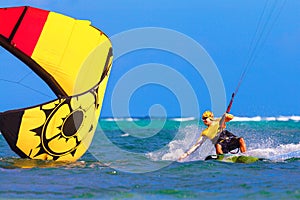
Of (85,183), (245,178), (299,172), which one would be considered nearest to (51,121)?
(85,183)

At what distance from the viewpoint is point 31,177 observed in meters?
9.51

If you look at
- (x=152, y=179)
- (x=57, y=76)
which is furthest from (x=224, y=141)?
(x=57, y=76)

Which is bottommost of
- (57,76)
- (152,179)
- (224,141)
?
(152,179)

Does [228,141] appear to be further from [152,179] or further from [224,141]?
[152,179]

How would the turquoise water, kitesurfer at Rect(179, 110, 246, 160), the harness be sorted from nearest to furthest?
the turquoise water → kitesurfer at Rect(179, 110, 246, 160) → the harness

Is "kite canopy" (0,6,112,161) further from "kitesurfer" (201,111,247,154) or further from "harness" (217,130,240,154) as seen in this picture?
"harness" (217,130,240,154)

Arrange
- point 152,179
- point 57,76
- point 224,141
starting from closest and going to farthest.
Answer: point 152,179 → point 224,141 → point 57,76

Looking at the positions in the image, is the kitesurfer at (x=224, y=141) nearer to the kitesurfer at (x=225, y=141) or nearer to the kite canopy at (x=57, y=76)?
Answer: the kitesurfer at (x=225, y=141)

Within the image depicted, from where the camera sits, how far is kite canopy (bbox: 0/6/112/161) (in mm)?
10805

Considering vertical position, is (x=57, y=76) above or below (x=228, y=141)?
above

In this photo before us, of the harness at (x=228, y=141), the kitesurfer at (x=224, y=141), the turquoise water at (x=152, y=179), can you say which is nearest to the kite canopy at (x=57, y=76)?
the turquoise water at (x=152, y=179)

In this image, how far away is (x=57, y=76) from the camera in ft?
41.5

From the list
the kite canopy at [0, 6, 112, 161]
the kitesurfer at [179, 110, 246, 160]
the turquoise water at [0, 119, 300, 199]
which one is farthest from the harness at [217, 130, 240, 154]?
the kite canopy at [0, 6, 112, 161]

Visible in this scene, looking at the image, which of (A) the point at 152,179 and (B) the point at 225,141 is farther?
(B) the point at 225,141
